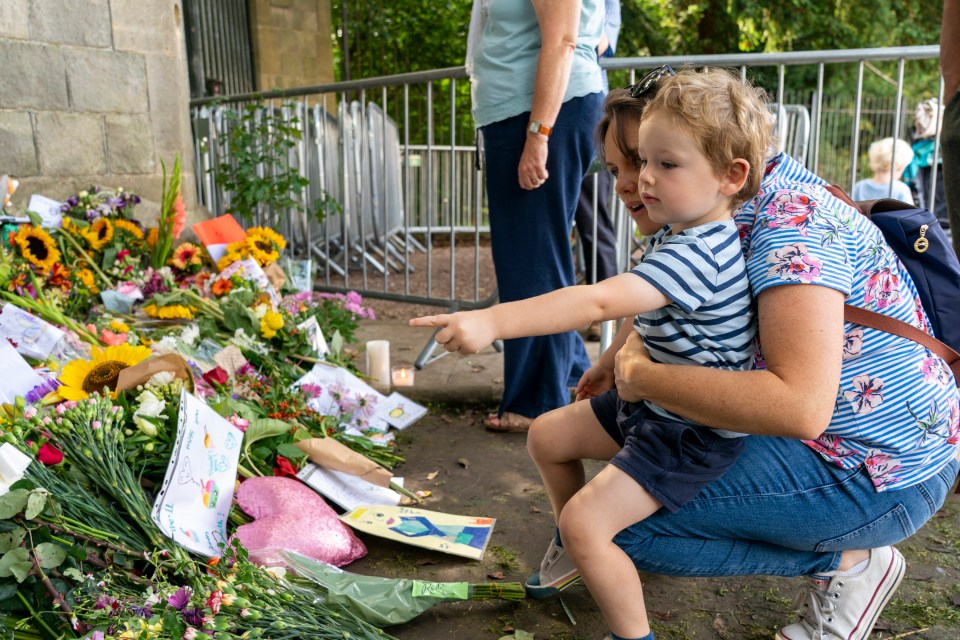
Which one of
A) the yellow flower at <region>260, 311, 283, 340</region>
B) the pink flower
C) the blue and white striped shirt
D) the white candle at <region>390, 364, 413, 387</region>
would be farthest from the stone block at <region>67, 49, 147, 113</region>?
the blue and white striped shirt

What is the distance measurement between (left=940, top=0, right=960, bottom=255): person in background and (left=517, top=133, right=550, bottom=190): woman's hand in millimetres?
1210

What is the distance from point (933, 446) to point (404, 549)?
54.7 inches

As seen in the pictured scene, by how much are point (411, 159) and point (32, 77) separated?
241 inches

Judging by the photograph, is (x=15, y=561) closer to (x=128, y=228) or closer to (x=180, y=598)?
(x=180, y=598)

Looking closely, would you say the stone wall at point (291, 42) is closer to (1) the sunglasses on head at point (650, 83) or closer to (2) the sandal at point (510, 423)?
(2) the sandal at point (510, 423)

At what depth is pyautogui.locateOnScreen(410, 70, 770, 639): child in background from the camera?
4.75 feet

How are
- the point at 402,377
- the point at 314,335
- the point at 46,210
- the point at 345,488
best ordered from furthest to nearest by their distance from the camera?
1. the point at 402,377
2. the point at 46,210
3. the point at 314,335
4. the point at 345,488

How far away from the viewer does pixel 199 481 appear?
6.60 ft

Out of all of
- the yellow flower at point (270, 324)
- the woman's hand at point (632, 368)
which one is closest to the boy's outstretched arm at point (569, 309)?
the woman's hand at point (632, 368)

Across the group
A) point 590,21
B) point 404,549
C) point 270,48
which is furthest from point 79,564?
point 270,48

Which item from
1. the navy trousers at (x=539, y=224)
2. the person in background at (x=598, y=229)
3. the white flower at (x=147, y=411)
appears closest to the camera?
the white flower at (x=147, y=411)

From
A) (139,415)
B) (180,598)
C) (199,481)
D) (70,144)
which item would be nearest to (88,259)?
(70,144)

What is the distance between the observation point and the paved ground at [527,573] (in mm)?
1912

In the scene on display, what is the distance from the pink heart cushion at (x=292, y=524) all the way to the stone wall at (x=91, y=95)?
246 centimetres
